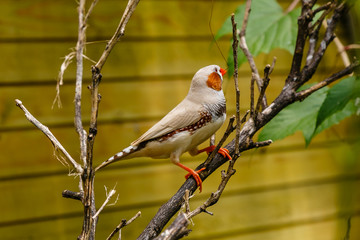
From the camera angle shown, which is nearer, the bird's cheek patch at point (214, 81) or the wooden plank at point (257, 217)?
the bird's cheek patch at point (214, 81)

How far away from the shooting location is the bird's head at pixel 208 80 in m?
0.45

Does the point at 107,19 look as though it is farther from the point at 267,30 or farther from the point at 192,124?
the point at 192,124

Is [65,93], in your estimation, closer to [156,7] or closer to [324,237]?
[156,7]

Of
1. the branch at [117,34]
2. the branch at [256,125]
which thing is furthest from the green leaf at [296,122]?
the branch at [117,34]

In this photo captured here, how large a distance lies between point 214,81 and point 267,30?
0.94ft

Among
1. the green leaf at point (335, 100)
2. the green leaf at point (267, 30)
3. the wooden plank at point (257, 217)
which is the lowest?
the wooden plank at point (257, 217)

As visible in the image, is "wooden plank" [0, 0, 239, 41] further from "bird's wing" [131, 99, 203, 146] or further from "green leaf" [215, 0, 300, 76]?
"bird's wing" [131, 99, 203, 146]

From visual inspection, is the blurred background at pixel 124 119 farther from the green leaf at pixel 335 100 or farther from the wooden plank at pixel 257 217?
the green leaf at pixel 335 100

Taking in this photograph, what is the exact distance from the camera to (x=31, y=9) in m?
0.93

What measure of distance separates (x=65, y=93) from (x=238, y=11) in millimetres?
439

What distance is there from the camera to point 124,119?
1.03 m

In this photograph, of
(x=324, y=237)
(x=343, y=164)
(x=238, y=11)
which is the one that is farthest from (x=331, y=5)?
(x=324, y=237)

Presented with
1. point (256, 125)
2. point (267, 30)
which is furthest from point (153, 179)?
point (256, 125)

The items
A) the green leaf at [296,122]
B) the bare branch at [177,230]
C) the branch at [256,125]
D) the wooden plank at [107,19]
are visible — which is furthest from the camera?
the wooden plank at [107,19]
